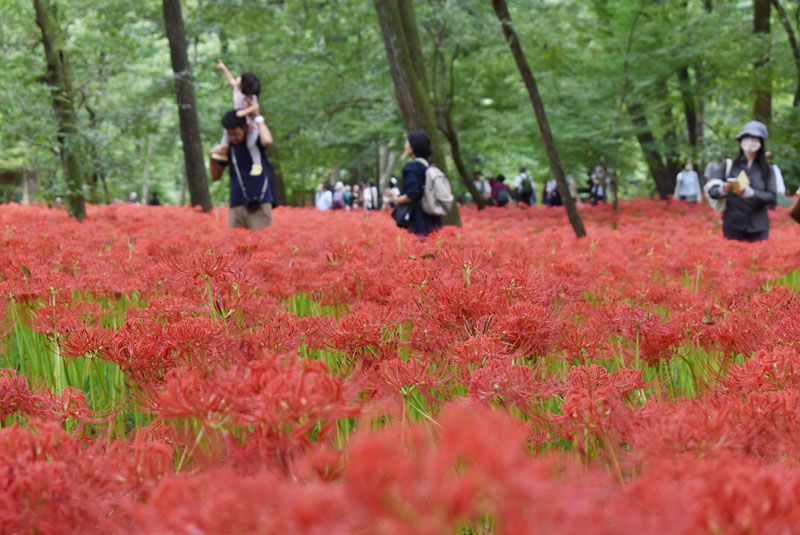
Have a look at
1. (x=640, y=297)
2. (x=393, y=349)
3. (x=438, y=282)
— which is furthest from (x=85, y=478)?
(x=640, y=297)

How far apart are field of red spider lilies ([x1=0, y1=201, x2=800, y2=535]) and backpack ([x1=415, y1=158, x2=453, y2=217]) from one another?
345 centimetres

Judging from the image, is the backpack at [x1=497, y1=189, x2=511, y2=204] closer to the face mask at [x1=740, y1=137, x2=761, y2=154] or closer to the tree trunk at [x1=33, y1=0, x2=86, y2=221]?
the face mask at [x1=740, y1=137, x2=761, y2=154]

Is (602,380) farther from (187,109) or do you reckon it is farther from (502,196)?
(502,196)

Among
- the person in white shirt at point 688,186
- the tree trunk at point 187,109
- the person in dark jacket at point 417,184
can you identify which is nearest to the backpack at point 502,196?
the person in white shirt at point 688,186

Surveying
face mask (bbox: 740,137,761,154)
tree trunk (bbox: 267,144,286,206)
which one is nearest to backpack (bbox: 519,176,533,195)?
tree trunk (bbox: 267,144,286,206)

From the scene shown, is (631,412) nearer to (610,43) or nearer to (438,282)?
(438,282)

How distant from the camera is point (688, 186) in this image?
829 inches

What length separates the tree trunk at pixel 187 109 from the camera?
43.4 ft

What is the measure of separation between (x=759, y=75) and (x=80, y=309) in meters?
14.8

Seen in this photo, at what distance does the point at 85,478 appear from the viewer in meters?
1.05

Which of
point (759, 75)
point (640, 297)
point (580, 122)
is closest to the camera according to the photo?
point (640, 297)

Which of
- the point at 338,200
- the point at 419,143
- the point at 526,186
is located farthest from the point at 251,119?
the point at 526,186

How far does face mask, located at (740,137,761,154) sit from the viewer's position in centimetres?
705

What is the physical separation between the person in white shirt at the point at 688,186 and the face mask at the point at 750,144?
14547 millimetres
